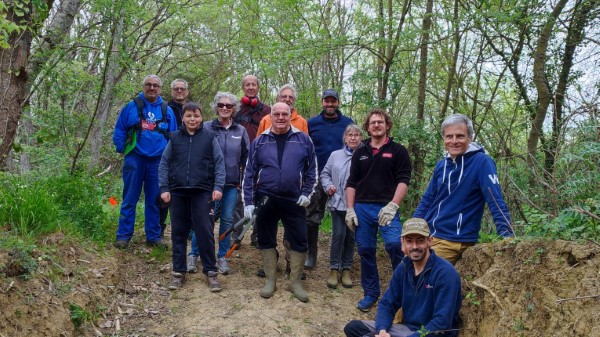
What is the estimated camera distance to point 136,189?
6.05 metres

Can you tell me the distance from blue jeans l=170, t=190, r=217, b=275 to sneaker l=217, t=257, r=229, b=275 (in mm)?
490

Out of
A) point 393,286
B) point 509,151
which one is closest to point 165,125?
point 393,286

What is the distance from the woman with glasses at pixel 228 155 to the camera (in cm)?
585

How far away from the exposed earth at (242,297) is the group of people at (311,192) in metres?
0.21

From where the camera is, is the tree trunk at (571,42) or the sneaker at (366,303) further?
the tree trunk at (571,42)

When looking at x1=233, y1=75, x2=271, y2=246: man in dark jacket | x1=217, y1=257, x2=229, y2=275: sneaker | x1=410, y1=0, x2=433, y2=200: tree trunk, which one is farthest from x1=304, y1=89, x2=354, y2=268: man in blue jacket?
x1=410, y1=0, x2=433, y2=200: tree trunk

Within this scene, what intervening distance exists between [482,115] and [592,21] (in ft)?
6.70

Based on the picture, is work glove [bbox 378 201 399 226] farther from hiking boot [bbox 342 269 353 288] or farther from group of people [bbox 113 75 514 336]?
hiking boot [bbox 342 269 353 288]

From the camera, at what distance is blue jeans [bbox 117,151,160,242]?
6016 mm

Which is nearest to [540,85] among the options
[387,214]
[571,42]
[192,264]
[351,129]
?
[571,42]

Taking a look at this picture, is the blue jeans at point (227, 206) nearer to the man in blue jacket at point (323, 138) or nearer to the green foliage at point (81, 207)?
the man in blue jacket at point (323, 138)

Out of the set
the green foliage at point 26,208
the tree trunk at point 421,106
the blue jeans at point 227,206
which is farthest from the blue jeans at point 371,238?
the green foliage at point 26,208

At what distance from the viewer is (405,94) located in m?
Answer: 10.3

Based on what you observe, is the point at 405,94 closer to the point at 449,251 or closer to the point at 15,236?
the point at 449,251
